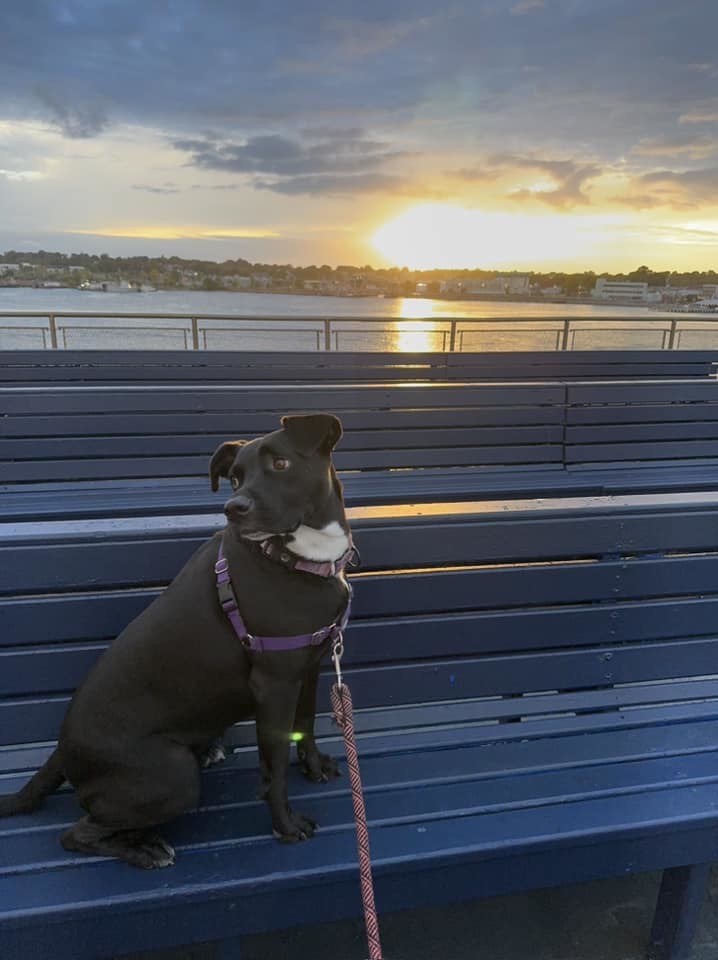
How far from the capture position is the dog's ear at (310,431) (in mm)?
1926

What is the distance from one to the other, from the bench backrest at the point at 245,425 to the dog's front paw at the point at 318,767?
3032mm

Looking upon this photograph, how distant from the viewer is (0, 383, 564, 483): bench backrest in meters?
4.50

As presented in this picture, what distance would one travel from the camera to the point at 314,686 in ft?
6.87

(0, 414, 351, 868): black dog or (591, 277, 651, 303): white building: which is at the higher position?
(591, 277, 651, 303): white building

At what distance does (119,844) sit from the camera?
1.77 metres

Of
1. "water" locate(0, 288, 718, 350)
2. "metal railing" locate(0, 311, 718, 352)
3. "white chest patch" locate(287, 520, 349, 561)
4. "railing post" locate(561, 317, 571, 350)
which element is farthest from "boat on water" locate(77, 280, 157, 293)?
"white chest patch" locate(287, 520, 349, 561)

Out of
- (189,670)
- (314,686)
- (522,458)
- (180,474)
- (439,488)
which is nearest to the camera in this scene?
(189,670)

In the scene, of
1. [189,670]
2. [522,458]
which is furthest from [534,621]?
[522,458]

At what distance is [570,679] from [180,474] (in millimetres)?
3260

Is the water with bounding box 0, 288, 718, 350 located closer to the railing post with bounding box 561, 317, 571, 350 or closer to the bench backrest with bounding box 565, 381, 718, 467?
the railing post with bounding box 561, 317, 571, 350

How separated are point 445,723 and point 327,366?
546 centimetres

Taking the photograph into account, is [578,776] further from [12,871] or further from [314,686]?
[12,871]

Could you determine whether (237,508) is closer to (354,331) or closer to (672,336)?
(354,331)

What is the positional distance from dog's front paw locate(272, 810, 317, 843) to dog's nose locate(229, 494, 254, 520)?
33.6 inches
